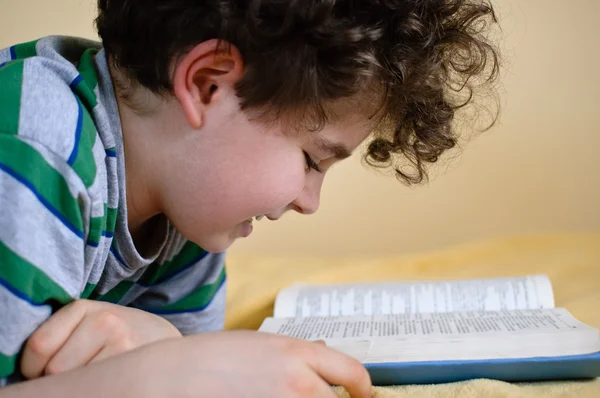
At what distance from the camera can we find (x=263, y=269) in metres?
1.23

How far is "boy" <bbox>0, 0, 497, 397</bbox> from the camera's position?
1.75 feet

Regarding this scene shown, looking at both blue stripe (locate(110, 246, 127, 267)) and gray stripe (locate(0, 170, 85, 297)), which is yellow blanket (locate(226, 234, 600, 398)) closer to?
blue stripe (locate(110, 246, 127, 267))

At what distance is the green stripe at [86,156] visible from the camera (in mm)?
598

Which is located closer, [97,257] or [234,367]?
[234,367]

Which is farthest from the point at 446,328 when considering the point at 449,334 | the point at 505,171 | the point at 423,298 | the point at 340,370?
the point at 505,171

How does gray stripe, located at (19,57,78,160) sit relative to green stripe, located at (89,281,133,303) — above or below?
above

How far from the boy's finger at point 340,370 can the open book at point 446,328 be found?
0.09m

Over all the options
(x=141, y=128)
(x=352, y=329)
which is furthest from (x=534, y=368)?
(x=141, y=128)

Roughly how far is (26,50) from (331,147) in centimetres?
33

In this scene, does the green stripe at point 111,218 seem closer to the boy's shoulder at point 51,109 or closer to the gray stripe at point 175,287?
the boy's shoulder at point 51,109

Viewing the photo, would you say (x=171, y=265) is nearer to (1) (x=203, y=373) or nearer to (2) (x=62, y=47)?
(2) (x=62, y=47)

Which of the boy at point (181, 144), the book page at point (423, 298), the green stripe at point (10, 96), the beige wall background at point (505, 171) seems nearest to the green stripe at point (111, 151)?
the boy at point (181, 144)

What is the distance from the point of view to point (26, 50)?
2.47 feet

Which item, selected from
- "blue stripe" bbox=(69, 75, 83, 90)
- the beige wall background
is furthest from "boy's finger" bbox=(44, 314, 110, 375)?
the beige wall background
